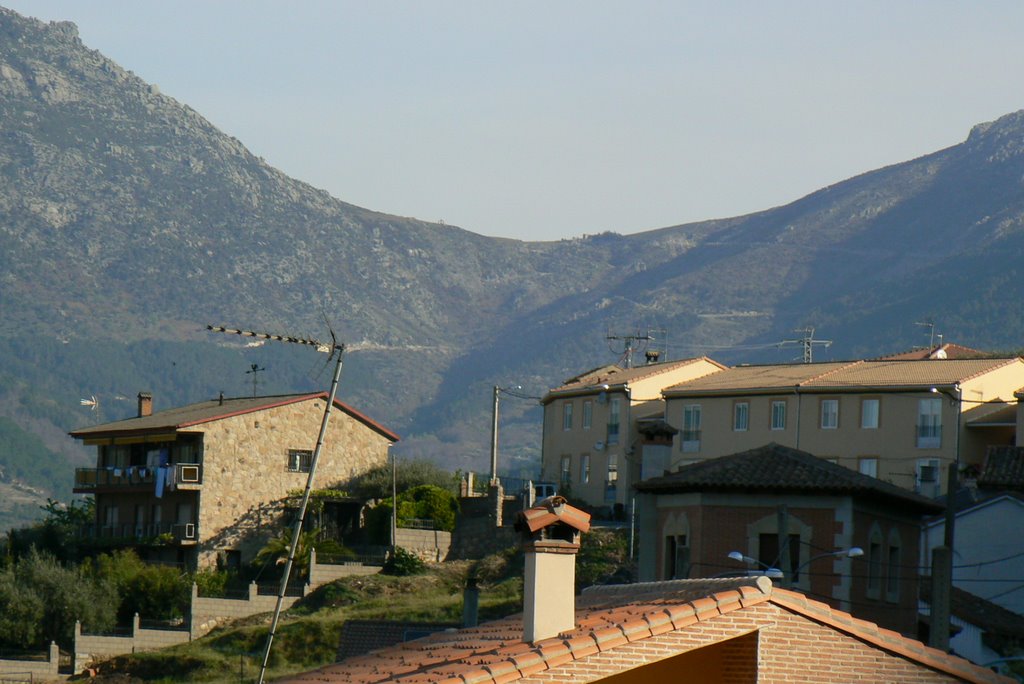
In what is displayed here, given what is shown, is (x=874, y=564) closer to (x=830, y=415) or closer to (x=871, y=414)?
(x=871, y=414)

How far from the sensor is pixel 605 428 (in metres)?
90.0

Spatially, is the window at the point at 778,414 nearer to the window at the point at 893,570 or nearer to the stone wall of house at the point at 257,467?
the stone wall of house at the point at 257,467

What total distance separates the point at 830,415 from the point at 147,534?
30635 millimetres

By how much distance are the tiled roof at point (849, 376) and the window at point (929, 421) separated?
76 cm

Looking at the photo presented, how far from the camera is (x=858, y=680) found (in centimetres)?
2084

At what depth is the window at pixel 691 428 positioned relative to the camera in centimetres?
8506

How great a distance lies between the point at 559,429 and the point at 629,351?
14.7 metres

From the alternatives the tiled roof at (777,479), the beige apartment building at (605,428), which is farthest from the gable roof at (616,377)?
the tiled roof at (777,479)

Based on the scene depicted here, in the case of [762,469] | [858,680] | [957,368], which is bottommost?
[858,680]

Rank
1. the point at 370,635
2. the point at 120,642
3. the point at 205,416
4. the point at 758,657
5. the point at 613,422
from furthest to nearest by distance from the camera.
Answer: the point at 613,422, the point at 205,416, the point at 120,642, the point at 370,635, the point at 758,657

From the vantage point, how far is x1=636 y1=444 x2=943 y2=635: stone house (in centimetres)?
4216

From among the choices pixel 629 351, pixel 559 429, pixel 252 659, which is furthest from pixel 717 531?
pixel 629 351

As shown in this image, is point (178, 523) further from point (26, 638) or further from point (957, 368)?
point (957, 368)

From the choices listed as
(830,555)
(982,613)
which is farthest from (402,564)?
(830,555)
